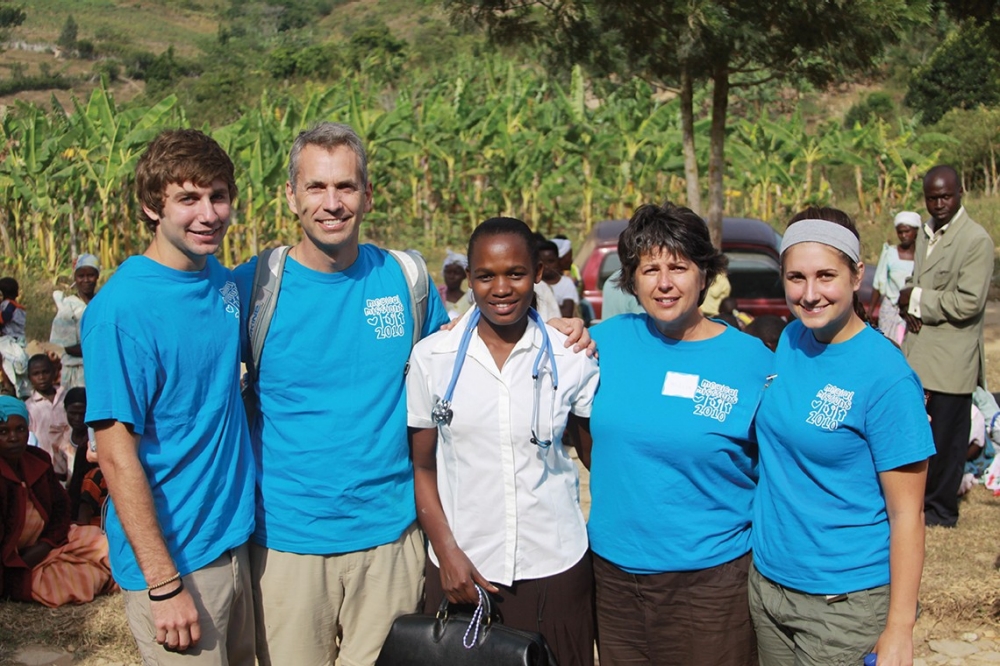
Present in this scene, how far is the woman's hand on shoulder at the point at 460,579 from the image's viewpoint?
2.74 metres

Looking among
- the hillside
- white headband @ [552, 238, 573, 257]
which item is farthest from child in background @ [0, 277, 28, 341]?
the hillside

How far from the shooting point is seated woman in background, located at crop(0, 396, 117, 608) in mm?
5047

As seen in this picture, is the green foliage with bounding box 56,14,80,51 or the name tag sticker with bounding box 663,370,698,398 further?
the green foliage with bounding box 56,14,80,51

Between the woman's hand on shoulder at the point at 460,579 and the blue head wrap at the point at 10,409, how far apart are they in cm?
332

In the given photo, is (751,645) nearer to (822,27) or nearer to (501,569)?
(501,569)

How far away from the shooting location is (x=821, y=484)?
2.61 m

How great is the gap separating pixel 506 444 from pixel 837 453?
868 millimetres

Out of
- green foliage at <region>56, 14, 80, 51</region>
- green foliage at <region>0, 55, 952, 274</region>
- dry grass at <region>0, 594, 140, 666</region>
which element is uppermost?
green foliage at <region>56, 14, 80, 51</region>

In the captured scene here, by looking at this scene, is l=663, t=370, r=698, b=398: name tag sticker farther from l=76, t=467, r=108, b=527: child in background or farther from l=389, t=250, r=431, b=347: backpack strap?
l=76, t=467, r=108, b=527: child in background

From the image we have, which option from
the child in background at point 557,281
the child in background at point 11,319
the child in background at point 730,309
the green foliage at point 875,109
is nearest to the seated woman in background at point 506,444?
the child in background at point 557,281

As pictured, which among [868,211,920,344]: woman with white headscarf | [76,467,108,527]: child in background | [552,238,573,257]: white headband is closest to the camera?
[76,467,108,527]: child in background

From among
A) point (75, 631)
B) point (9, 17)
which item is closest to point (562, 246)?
point (75, 631)

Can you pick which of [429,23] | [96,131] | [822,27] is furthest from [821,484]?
[429,23]

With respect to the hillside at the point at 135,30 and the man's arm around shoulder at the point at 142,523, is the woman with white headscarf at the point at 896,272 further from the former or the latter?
the hillside at the point at 135,30
